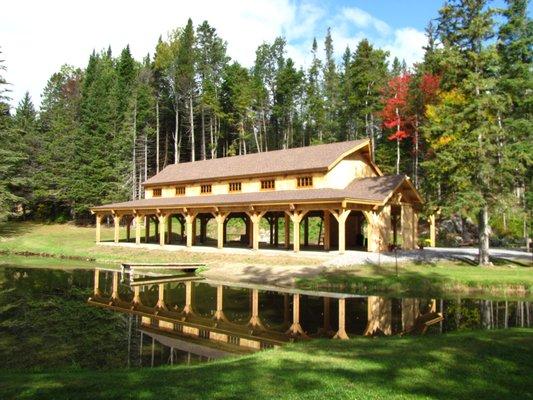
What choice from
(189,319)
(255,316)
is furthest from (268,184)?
Answer: (189,319)

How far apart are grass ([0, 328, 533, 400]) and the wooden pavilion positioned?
1644 centimetres

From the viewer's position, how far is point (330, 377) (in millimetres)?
7852

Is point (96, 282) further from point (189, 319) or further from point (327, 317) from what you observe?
point (327, 317)

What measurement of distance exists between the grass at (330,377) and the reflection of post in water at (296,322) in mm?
3576

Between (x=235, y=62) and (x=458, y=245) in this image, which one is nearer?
(x=458, y=245)

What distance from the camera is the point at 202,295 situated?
795 inches

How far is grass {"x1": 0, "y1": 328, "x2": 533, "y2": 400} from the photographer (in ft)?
23.1

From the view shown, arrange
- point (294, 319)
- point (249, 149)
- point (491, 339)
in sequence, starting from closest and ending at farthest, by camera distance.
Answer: point (491, 339) < point (294, 319) < point (249, 149)

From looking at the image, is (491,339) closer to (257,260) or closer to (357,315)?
(357,315)

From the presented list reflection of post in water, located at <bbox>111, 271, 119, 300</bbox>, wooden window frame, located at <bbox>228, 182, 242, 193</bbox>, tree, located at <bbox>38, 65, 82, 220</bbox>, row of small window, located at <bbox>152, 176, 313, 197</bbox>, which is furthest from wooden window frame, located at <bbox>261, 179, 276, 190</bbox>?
tree, located at <bbox>38, 65, 82, 220</bbox>

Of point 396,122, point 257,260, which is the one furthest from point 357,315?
point 396,122

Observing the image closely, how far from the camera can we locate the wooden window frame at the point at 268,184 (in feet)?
111

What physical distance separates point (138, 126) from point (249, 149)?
58.9 ft

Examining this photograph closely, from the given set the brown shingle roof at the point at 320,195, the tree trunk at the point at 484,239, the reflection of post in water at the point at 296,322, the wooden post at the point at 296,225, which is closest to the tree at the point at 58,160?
the brown shingle roof at the point at 320,195
